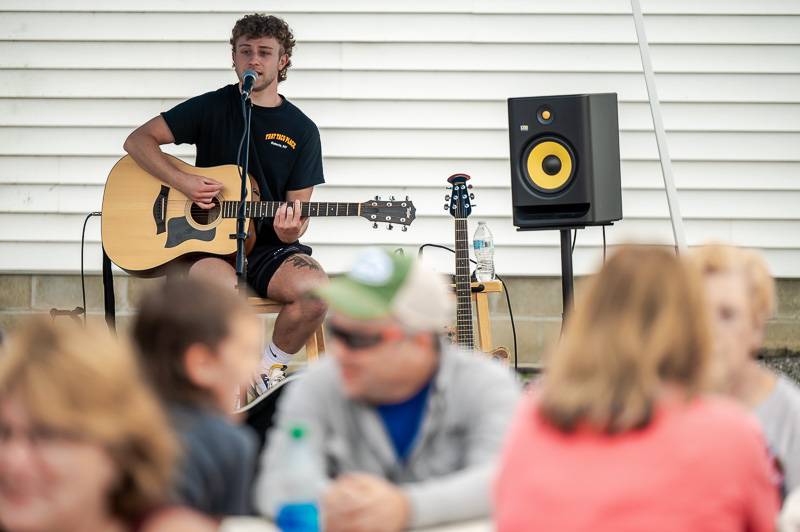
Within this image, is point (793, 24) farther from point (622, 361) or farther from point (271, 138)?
point (622, 361)

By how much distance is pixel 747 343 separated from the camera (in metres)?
2.10

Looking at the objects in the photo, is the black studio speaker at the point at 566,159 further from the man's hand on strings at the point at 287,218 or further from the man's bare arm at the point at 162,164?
the man's bare arm at the point at 162,164

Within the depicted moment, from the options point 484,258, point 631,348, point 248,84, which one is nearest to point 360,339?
point 631,348

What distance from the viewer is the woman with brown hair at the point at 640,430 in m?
1.59

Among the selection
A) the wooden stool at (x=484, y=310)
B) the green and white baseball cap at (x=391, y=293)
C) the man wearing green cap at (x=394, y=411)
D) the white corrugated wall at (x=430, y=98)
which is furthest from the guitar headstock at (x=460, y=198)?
the green and white baseball cap at (x=391, y=293)

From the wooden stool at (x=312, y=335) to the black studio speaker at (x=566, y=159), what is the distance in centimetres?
101

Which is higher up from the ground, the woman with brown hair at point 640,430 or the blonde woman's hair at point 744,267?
the blonde woman's hair at point 744,267

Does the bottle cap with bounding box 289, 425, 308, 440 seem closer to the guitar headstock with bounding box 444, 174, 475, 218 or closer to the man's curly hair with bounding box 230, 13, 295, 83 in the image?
the guitar headstock with bounding box 444, 174, 475, 218

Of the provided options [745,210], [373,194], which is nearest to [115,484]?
[373,194]

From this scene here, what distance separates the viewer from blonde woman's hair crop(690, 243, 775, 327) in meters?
2.11

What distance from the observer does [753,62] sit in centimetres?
594

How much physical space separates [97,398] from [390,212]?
3605 mm

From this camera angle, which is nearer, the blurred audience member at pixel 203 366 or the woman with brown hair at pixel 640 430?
the woman with brown hair at pixel 640 430

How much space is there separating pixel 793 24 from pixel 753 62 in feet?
0.94
